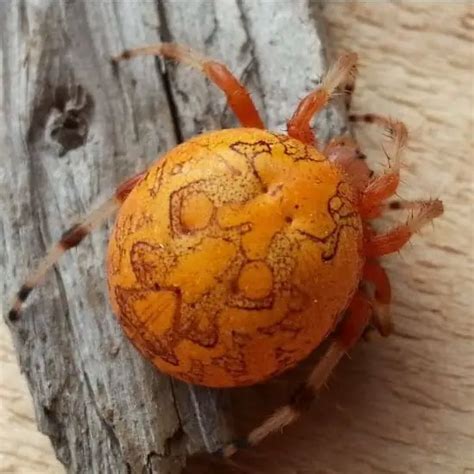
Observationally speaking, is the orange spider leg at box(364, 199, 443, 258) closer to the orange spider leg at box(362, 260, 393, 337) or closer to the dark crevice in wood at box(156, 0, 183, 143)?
the orange spider leg at box(362, 260, 393, 337)

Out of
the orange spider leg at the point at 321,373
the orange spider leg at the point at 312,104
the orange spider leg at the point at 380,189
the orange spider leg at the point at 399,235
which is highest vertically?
the orange spider leg at the point at 312,104

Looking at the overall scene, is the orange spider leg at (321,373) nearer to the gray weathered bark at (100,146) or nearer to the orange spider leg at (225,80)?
the gray weathered bark at (100,146)

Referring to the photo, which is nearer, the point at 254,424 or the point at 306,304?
the point at 306,304

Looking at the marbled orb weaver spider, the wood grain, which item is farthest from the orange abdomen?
the wood grain

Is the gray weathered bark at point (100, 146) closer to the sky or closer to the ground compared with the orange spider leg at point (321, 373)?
closer to the sky

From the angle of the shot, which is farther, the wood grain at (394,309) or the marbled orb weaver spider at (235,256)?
the wood grain at (394,309)

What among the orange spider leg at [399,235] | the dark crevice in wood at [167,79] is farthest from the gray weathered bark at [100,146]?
the orange spider leg at [399,235]

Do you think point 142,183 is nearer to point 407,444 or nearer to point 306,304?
point 306,304

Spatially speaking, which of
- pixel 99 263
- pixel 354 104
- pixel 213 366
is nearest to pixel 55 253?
pixel 99 263
